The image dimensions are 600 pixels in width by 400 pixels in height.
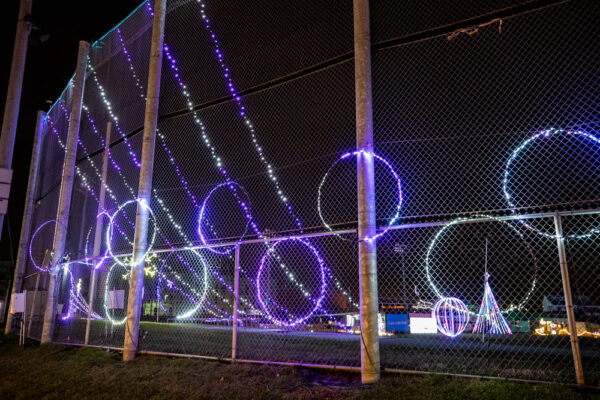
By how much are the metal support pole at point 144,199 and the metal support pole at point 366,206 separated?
13.2 ft

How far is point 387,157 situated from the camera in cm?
569

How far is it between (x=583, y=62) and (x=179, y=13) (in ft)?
24.9

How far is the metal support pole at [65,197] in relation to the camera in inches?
360

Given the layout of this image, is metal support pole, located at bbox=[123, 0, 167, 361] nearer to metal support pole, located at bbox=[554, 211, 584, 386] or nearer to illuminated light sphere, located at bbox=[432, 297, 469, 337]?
illuminated light sphere, located at bbox=[432, 297, 469, 337]

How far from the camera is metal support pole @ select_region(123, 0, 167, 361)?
6.52 m

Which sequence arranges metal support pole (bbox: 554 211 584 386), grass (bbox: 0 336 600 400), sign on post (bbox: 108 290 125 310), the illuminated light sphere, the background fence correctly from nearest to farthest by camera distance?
metal support pole (bbox: 554 211 584 386), grass (bbox: 0 336 600 400), the background fence, the illuminated light sphere, sign on post (bbox: 108 290 125 310)

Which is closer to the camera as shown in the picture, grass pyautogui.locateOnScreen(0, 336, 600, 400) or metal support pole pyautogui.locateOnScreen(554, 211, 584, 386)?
metal support pole pyautogui.locateOnScreen(554, 211, 584, 386)

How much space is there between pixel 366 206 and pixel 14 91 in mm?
8660

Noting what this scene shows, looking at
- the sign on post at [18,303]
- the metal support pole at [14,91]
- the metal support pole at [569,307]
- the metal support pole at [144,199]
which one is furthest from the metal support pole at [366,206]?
the sign on post at [18,303]

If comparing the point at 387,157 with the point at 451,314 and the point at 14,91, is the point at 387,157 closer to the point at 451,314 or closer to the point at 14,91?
the point at 451,314

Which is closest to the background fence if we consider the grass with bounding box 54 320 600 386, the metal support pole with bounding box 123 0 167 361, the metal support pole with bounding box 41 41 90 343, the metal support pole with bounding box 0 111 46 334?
the grass with bounding box 54 320 600 386

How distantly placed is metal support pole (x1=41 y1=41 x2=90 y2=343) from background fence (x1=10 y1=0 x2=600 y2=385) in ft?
2.38

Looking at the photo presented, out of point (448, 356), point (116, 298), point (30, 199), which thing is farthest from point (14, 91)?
point (448, 356)

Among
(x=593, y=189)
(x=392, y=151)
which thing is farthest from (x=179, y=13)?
(x=593, y=189)
